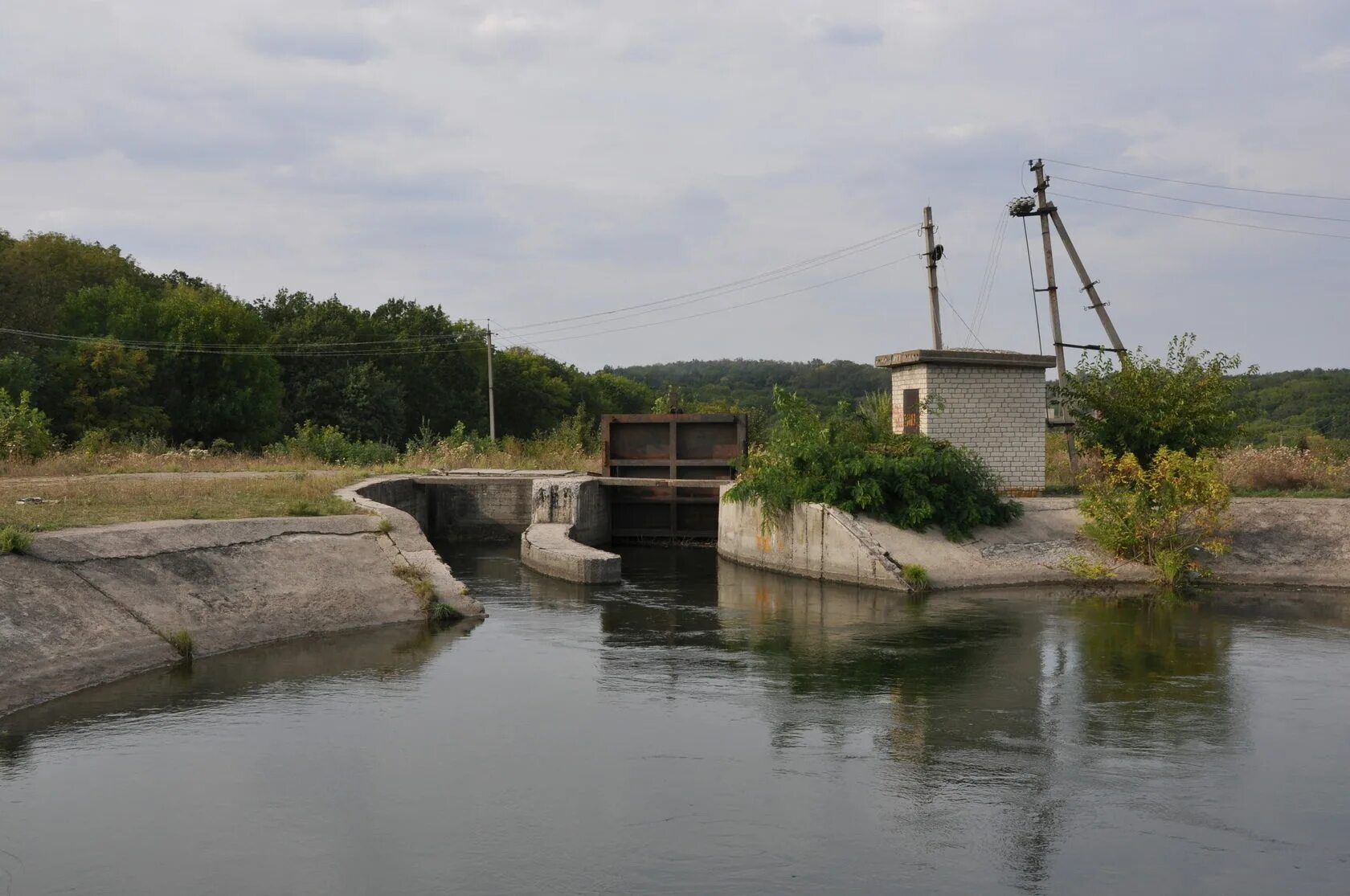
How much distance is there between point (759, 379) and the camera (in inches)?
4409

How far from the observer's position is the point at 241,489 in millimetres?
22078

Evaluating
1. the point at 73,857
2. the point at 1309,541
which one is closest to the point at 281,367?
the point at 1309,541

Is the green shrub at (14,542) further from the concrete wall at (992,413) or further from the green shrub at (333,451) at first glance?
the green shrub at (333,451)

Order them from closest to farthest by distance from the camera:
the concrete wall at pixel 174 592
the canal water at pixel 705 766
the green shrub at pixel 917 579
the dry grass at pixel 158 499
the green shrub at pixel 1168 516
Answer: the canal water at pixel 705 766 < the concrete wall at pixel 174 592 < the dry grass at pixel 158 499 < the green shrub at pixel 917 579 < the green shrub at pixel 1168 516

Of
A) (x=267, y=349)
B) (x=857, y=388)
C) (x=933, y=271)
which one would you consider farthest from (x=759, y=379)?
(x=933, y=271)

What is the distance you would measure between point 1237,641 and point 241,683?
12.1 metres

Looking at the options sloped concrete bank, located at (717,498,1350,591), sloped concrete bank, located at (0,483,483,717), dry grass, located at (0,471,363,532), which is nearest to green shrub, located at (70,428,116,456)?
dry grass, located at (0,471,363,532)

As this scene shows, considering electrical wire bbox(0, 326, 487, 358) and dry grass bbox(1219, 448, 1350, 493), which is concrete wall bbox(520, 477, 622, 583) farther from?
electrical wire bbox(0, 326, 487, 358)

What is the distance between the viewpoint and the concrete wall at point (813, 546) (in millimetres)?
19375

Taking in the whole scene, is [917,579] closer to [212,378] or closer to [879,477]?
[879,477]

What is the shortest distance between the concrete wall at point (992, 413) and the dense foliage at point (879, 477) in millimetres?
783

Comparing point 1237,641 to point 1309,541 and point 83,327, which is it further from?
point 83,327

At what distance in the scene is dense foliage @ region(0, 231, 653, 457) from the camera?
39875mm

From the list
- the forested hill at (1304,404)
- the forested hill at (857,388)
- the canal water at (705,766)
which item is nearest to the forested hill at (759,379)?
the forested hill at (857,388)
